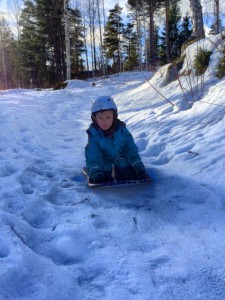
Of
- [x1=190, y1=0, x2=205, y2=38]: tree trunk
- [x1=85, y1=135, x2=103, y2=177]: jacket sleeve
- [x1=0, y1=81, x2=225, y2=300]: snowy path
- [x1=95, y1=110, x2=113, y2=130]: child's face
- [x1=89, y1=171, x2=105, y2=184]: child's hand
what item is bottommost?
[x1=0, y1=81, x2=225, y2=300]: snowy path

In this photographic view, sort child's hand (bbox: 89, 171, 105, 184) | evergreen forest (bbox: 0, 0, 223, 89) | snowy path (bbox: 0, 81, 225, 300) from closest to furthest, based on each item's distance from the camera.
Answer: snowy path (bbox: 0, 81, 225, 300), child's hand (bbox: 89, 171, 105, 184), evergreen forest (bbox: 0, 0, 223, 89)

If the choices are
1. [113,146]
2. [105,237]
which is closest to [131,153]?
[113,146]

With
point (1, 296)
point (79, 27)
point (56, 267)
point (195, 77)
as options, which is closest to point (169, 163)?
point (56, 267)

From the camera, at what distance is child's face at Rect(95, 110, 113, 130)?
12.8ft

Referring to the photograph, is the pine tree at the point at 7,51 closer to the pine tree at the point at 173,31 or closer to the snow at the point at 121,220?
the pine tree at the point at 173,31

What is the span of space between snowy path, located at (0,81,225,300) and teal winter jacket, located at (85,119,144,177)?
1.15ft

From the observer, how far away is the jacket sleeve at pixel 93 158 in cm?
362

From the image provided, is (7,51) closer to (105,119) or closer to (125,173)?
(105,119)

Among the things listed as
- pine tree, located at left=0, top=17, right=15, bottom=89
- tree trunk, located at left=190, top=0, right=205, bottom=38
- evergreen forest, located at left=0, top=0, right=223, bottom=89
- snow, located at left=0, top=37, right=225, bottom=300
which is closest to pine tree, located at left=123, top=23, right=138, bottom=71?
evergreen forest, located at left=0, top=0, right=223, bottom=89

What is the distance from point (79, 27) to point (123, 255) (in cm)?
3246

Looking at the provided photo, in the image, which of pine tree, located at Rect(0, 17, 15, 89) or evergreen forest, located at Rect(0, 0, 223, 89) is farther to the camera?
pine tree, located at Rect(0, 17, 15, 89)

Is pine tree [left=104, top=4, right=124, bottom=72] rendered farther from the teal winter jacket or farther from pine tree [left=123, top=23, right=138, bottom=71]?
the teal winter jacket

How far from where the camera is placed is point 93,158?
374cm

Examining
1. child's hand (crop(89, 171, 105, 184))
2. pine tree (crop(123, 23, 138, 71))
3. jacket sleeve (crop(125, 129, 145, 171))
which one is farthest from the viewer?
pine tree (crop(123, 23, 138, 71))
